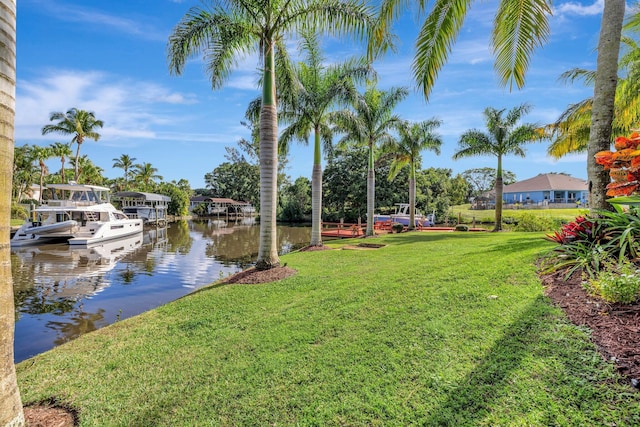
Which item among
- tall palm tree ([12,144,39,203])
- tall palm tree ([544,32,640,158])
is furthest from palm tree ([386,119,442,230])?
tall palm tree ([12,144,39,203])

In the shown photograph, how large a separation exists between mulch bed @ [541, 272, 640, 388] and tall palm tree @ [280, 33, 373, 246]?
11.9 meters

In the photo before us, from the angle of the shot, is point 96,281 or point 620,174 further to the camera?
point 96,281

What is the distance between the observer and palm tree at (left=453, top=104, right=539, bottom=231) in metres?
20.0

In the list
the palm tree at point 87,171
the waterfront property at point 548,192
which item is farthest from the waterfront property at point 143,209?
Answer: the waterfront property at point 548,192

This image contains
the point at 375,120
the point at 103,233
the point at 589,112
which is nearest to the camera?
the point at 589,112

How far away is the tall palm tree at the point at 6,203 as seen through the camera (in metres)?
2.49

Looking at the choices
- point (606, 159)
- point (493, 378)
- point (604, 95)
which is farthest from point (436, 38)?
point (493, 378)

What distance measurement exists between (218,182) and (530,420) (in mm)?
63339

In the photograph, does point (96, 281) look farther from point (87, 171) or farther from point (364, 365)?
point (87, 171)

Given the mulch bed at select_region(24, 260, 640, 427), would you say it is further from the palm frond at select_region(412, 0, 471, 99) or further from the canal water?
the palm frond at select_region(412, 0, 471, 99)

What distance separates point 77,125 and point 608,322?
4194cm

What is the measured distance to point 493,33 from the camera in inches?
256

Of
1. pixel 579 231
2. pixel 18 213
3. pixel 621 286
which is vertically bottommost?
pixel 621 286

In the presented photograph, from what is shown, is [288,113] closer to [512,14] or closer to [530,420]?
[512,14]
